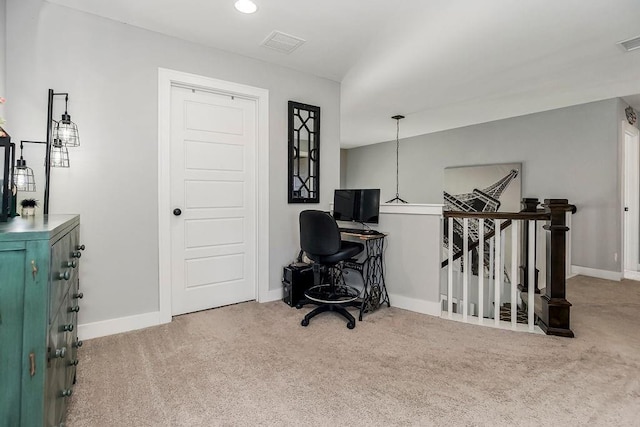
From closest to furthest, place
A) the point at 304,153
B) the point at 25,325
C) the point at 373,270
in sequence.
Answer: the point at 25,325
the point at 373,270
the point at 304,153

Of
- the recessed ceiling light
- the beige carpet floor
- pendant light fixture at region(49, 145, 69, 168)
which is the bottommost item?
the beige carpet floor

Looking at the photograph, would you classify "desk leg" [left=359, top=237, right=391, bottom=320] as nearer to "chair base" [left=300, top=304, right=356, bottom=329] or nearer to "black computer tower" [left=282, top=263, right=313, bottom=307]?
"chair base" [left=300, top=304, right=356, bottom=329]

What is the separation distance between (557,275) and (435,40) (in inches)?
86.5

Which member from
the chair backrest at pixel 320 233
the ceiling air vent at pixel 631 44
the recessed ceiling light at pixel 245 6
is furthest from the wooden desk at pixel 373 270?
the ceiling air vent at pixel 631 44

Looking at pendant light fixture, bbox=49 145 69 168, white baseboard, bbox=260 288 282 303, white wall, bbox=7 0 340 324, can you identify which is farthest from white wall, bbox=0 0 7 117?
white baseboard, bbox=260 288 282 303

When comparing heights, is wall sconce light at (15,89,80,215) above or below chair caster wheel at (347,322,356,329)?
above

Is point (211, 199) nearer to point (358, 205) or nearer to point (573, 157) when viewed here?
point (358, 205)

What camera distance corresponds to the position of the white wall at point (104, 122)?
2.24 m

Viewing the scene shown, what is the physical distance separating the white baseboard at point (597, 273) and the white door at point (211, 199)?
4.61m

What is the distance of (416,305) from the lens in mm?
3029

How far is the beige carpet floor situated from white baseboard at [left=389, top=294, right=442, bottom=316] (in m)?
0.16

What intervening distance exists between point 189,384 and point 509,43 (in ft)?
11.7

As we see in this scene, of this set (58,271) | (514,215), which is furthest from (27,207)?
(514,215)

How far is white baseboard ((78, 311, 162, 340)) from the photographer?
7.88ft
